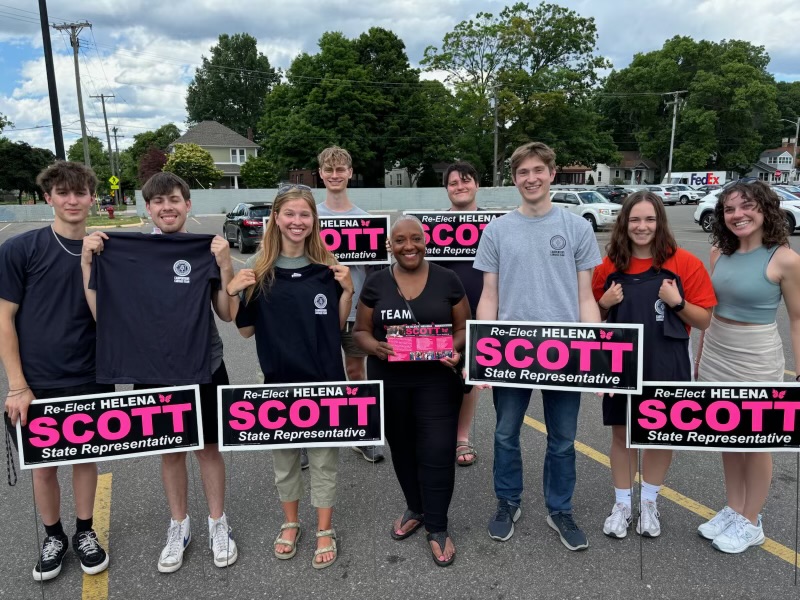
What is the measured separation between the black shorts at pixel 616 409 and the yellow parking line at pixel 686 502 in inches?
34.9

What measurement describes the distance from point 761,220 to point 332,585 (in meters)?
2.88

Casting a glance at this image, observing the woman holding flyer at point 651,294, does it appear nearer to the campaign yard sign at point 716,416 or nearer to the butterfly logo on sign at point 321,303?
the campaign yard sign at point 716,416

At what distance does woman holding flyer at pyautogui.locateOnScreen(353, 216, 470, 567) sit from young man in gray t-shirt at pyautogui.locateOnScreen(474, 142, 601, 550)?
0.27 metres

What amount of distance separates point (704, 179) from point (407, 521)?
63371 mm

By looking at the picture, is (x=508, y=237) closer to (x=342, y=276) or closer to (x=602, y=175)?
(x=342, y=276)

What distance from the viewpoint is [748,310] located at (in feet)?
9.37

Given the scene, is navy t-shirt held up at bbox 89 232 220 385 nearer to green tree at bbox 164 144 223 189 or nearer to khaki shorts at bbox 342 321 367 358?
khaki shorts at bbox 342 321 367 358

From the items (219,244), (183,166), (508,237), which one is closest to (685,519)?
(508,237)

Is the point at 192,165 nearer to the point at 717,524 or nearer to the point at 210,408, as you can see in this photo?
the point at 210,408

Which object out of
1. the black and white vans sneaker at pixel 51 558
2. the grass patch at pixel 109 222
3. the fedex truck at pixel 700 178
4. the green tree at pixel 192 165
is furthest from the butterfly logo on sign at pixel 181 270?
the fedex truck at pixel 700 178

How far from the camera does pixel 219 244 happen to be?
9.37 ft

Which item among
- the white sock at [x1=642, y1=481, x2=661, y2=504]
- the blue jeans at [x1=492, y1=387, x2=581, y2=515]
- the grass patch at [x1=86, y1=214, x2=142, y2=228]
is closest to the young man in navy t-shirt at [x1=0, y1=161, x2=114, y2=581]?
the blue jeans at [x1=492, y1=387, x2=581, y2=515]

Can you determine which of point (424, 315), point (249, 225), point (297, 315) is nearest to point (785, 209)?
point (249, 225)

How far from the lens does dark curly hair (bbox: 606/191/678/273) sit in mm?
2910
